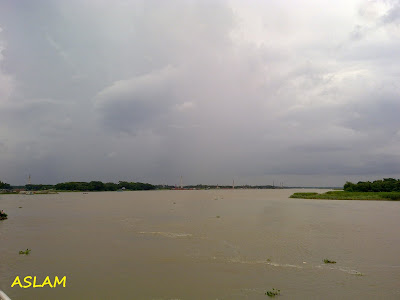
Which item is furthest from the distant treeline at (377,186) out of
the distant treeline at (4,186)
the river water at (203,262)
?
the distant treeline at (4,186)

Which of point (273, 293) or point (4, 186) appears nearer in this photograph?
point (273, 293)

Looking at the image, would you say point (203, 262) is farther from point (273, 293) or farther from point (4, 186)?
point (4, 186)

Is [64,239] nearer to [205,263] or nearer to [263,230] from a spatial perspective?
[205,263]

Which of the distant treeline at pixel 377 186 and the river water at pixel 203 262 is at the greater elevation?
the distant treeline at pixel 377 186

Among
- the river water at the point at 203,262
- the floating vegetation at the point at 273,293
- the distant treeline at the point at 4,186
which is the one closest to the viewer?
the floating vegetation at the point at 273,293

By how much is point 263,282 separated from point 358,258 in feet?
25.6

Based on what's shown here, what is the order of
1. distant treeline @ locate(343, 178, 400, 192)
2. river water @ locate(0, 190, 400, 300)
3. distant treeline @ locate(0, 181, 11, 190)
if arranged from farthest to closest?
distant treeline @ locate(0, 181, 11, 190), distant treeline @ locate(343, 178, 400, 192), river water @ locate(0, 190, 400, 300)

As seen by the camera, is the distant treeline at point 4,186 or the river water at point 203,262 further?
the distant treeline at point 4,186

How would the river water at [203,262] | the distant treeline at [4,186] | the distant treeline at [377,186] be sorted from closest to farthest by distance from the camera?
1. the river water at [203,262]
2. the distant treeline at [377,186]
3. the distant treeline at [4,186]

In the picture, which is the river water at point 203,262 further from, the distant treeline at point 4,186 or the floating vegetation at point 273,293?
the distant treeline at point 4,186

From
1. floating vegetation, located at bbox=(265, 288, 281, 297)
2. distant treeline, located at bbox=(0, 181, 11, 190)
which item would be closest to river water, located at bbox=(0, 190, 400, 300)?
floating vegetation, located at bbox=(265, 288, 281, 297)

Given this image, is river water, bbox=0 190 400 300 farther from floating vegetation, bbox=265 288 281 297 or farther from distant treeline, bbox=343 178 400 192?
distant treeline, bbox=343 178 400 192

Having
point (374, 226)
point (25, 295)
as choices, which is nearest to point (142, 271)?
point (25, 295)

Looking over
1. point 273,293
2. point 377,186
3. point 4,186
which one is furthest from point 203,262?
point 4,186
